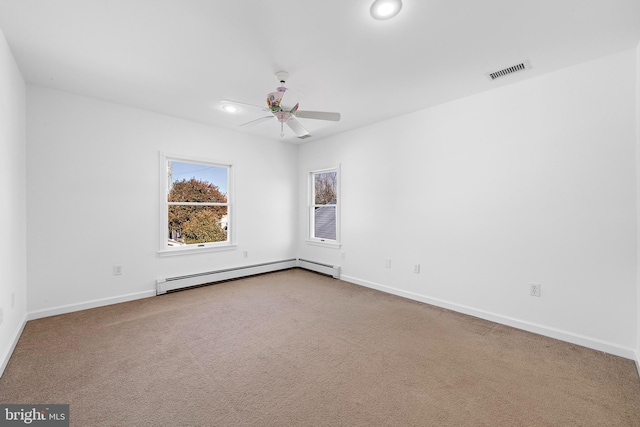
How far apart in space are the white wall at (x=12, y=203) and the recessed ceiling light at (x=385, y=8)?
9.46ft

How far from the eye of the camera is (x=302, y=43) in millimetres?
2326

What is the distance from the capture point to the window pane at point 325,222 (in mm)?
5324

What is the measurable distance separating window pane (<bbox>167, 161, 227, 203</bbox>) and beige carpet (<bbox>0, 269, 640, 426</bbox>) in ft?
5.91

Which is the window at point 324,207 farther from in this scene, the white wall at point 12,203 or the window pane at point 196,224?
the white wall at point 12,203

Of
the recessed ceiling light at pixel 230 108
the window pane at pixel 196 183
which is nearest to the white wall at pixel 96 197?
the window pane at pixel 196 183

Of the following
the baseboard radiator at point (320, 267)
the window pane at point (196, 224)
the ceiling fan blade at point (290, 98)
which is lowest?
the baseboard radiator at point (320, 267)

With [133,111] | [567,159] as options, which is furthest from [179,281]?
[567,159]

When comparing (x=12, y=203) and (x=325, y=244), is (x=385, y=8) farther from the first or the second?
(x=325, y=244)

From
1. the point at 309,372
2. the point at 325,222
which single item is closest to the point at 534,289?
the point at 309,372

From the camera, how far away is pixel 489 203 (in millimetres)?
3234

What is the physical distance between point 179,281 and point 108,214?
4.37 feet

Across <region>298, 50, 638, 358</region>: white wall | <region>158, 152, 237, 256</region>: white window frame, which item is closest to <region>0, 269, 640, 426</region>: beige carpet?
<region>298, 50, 638, 358</region>: white wall

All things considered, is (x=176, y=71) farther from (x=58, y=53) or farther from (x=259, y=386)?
(x=259, y=386)

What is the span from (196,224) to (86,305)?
172 cm
